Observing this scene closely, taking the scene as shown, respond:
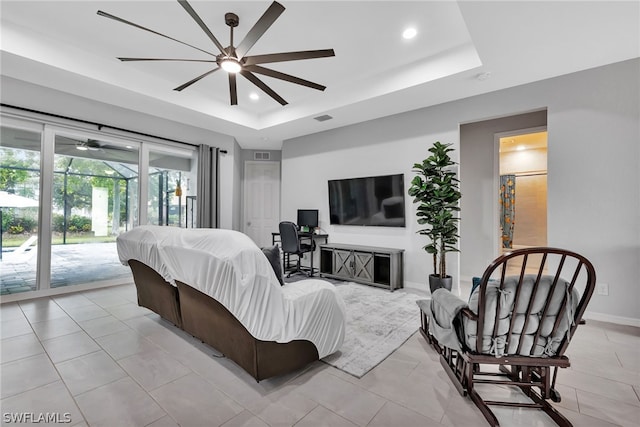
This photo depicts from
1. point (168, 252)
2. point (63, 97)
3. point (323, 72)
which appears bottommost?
point (168, 252)

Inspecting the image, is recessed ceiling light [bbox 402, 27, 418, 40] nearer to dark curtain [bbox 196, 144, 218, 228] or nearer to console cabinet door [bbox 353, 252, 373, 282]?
console cabinet door [bbox 353, 252, 373, 282]

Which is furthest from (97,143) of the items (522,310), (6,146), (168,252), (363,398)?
(522,310)

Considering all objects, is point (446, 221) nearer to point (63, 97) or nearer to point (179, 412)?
point (179, 412)

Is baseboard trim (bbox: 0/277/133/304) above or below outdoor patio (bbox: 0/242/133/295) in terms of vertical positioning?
below

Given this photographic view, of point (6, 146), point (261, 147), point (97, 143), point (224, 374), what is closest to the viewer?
point (224, 374)

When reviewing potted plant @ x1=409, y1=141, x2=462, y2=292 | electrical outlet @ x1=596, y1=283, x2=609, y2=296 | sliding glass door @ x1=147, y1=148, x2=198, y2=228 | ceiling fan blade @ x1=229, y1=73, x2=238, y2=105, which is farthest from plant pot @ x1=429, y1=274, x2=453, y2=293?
sliding glass door @ x1=147, y1=148, x2=198, y2=228

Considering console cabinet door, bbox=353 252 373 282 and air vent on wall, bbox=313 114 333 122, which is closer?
console cabinet door, bbox=353 252 373 282

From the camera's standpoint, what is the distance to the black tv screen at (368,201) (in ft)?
15.2

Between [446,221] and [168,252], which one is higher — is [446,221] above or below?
above

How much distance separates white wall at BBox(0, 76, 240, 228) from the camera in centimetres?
361

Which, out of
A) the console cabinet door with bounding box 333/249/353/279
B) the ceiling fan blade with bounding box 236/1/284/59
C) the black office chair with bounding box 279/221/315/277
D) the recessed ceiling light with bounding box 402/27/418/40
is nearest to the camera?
the ceiling fan blade with bounding box 236/1/284/59

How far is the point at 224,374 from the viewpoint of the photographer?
201cm

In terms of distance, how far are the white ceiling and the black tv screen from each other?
3.90 ft

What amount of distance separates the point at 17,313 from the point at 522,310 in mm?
4813
